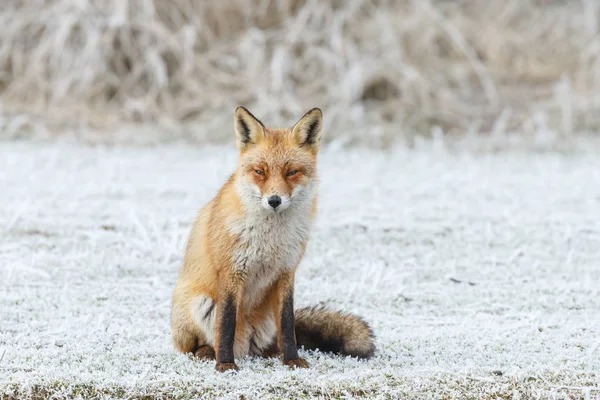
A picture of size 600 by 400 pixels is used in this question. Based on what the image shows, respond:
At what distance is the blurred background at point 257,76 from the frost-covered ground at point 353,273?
102cm

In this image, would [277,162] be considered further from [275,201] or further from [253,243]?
[253,243]

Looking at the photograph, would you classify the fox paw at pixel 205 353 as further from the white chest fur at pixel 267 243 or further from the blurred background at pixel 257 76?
the blurred background at pixel 257 76

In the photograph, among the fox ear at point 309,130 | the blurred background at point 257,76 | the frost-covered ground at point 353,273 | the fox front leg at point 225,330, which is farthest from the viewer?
the blurred background at point 257,76

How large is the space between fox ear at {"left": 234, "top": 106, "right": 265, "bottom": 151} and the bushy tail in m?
0.84

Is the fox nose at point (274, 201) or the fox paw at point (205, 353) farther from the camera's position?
the fox paw at point (205, 353)

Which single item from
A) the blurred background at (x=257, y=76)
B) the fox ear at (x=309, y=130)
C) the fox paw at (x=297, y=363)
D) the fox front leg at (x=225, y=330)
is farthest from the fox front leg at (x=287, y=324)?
the blurred background at (x=257, y=76)

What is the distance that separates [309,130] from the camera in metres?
3.44

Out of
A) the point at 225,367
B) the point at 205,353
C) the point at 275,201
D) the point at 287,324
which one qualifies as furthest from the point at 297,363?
the point at 275,201

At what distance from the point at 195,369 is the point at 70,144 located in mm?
6212

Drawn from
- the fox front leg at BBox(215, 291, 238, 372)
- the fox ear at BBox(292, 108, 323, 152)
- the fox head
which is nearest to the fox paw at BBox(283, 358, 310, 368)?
the fox front leg at BBox(215, 291, 238, 372)

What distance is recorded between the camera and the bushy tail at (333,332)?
136 inches

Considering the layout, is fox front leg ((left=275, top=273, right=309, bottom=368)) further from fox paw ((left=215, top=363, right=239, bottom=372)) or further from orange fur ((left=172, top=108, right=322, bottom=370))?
fox paw ((left=215, top=363, right=239, bottom=372))

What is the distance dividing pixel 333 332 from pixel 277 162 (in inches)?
32.9

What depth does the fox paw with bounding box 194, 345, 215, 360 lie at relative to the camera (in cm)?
347
